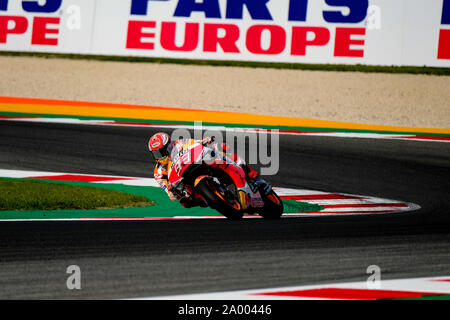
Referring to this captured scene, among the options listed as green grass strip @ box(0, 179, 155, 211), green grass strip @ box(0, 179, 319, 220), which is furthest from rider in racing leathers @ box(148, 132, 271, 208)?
green grass strip @ box(0, 179, 155, 211)

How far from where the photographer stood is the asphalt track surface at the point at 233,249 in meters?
6.16

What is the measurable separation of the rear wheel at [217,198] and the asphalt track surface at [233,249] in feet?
0.54

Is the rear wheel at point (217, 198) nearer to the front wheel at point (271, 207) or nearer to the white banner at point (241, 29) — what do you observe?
the front wheel at point (271, 207)

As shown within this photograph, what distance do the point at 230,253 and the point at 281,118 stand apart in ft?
36.9

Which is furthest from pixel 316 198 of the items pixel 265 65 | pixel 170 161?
pixel 265 65

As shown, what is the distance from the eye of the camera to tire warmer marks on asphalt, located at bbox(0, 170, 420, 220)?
10.6 m

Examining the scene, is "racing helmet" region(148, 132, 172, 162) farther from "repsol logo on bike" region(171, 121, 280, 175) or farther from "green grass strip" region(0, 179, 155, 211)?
"repsol logo on bike" region(171, 121, 280, 175)

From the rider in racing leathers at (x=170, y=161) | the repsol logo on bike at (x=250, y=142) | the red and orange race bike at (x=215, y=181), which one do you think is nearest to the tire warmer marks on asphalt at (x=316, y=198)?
the rider in racing leathers at (x=170, y=161)

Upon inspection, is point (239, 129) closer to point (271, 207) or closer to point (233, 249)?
point (271, 207)

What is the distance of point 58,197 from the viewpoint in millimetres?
10188

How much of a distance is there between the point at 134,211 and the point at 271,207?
161cm

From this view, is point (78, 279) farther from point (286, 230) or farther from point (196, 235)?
point (286, 230)

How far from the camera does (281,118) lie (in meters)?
18.2
